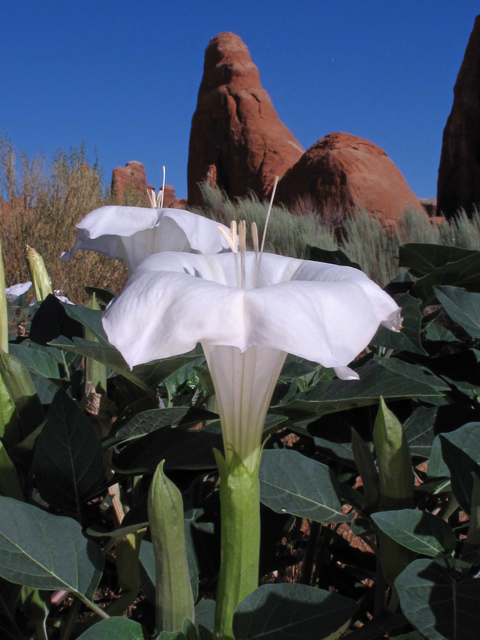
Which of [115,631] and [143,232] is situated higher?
[143,232]

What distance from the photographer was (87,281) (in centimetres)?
695

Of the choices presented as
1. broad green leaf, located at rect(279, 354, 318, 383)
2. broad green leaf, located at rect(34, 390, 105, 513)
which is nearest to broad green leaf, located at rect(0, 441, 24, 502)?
broad green leaf, located at rect(34, 390, 105, 513)

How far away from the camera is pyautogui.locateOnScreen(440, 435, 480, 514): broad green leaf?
1.70ft

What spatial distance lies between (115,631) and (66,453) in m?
0.18

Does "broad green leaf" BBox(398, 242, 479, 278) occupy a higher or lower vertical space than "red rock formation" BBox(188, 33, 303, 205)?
lower

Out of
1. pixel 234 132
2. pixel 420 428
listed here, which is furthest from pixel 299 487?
pixel 234 132

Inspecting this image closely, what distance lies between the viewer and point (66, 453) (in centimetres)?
54

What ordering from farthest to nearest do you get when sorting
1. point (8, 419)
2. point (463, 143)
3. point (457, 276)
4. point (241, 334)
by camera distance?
point (463, 143)
point (457, 276)
point (8, 419)
point (241, 334)

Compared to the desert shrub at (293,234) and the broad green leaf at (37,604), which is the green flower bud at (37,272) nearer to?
the broad green leaf at (37,604)

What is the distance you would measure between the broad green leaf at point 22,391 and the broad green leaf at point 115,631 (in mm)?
249

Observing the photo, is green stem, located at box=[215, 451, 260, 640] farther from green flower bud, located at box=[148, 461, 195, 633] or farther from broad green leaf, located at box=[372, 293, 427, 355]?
broad green leaf, located at box=[372, 293, 427, 355]

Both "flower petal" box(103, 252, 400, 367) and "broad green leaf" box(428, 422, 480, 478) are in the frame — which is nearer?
"flower petal" box(103, 252, 400, 367)

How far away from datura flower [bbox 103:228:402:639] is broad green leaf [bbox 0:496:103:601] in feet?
0.42

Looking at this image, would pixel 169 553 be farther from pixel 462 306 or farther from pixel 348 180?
pixel 348 180
